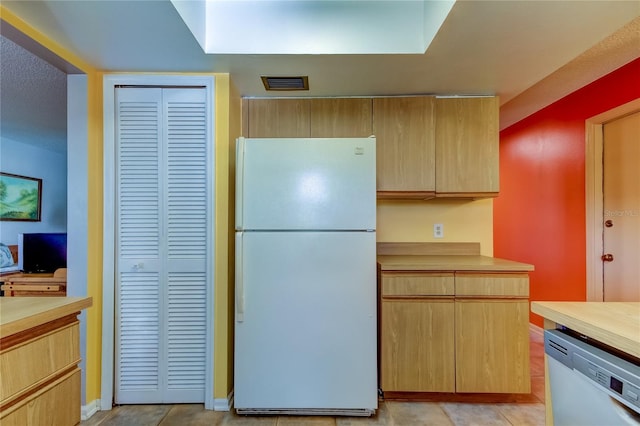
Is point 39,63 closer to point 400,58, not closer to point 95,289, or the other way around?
point 95,289

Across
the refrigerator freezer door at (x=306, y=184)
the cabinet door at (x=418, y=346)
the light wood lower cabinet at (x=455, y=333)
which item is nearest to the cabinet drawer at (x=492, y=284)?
the light wood lower cabinet at (x=455, y=333)

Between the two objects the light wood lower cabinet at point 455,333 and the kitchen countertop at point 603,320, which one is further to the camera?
the light wood lower cabinet at point 455,333

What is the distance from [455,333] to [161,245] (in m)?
1.87

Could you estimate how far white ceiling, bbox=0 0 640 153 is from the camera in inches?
53.9

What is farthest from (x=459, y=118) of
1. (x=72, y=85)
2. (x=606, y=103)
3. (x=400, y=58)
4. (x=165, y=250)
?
(x=72, y=85)

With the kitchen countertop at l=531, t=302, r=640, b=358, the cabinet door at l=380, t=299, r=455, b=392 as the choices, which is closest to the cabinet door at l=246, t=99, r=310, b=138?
the cabinet door at l=380, t=299, r=455, b=392

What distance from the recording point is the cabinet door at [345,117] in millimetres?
2279

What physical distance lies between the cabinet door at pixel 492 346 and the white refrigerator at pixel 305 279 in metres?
0.58

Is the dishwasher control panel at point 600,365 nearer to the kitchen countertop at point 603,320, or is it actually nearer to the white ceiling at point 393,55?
the kitchen countertop at point 603,320

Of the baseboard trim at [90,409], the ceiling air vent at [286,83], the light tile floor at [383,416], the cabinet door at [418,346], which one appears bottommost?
the light tile floor at [383,416]

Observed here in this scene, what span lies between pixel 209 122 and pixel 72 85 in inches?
31.8

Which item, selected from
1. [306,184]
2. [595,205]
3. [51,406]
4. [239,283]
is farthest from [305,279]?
[595,205]

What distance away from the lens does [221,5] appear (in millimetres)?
1696

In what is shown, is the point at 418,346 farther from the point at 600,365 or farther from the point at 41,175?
the point at 41,175
